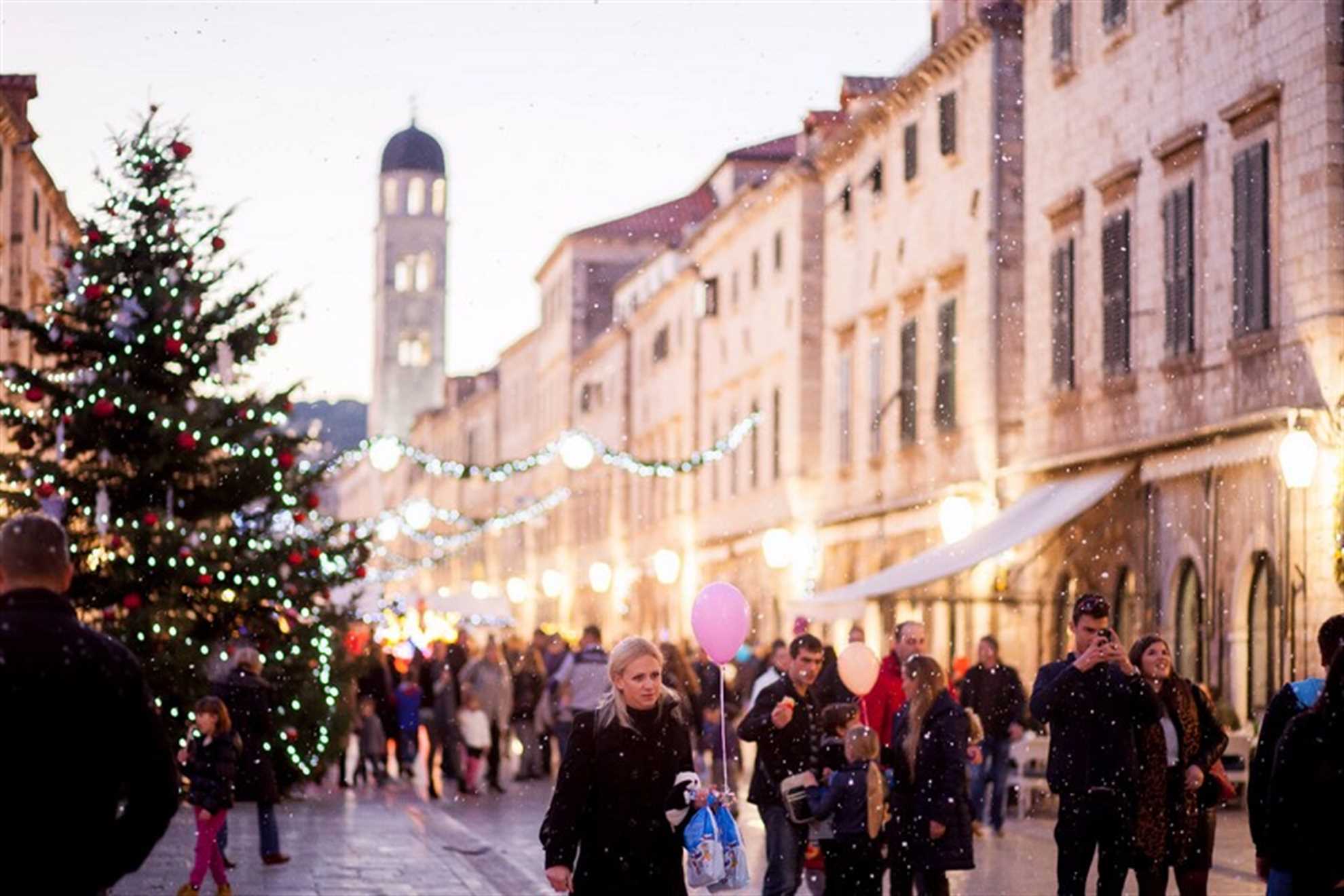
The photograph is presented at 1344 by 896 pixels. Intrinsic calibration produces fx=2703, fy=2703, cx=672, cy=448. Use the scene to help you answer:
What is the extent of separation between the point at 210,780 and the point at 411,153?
13164cm

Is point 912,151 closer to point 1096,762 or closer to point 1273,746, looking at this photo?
point 1096,762

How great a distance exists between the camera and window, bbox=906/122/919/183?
131ft

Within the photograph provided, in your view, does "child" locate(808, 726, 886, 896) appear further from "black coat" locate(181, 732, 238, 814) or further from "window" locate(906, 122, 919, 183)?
"window" locate(906, 122, 919, 183)

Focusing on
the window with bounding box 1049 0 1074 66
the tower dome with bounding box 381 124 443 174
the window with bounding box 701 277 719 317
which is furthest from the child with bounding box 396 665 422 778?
the tower dome with bounding box 381 124 443 174

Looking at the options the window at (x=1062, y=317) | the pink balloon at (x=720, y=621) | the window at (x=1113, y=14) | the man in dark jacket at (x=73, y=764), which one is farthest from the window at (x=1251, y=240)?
the man in dark jacket at (x=73, y=764)

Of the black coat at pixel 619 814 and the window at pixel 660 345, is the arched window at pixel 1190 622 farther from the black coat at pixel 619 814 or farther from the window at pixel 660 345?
the window at pixel 660 345

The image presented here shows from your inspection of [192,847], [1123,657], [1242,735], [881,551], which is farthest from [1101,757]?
[881,551]

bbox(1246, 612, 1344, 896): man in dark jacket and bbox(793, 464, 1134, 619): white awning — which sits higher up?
bbox(793, 464, 1134, 619): white awning

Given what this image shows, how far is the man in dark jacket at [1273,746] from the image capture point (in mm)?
8773

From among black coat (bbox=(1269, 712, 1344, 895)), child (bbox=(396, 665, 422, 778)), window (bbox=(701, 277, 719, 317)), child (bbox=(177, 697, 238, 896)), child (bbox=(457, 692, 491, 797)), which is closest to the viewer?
black coat (bbox=(1269, 712, 1344, 895))

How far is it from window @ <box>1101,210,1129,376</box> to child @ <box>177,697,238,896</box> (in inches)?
562

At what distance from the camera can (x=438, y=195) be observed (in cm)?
14962

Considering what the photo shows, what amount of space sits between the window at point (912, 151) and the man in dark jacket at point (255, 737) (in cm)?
2187

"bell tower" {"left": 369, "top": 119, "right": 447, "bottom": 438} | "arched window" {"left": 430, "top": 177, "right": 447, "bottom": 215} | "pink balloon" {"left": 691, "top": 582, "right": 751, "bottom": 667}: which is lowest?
"pink balloon" {"left": 691, "top": 582, "right": 751, "bottom": 667}
